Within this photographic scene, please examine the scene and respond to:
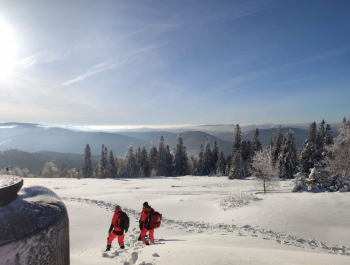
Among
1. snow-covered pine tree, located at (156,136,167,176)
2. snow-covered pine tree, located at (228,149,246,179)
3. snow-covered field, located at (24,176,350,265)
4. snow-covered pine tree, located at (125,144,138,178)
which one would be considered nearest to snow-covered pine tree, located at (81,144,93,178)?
snow-covered pine tree, located at (125,144,138,178)

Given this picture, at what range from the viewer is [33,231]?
146 centimetres

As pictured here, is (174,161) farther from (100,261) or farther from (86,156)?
(100,261)

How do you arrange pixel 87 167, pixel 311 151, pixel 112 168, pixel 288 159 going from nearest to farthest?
pixel 311 151 < pixel 288 159 < pixel 112 168 < pixel 87 167

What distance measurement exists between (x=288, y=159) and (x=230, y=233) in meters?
39.1

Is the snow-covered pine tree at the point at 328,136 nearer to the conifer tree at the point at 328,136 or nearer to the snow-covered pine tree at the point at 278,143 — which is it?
the conifer tree at the point at 328,136

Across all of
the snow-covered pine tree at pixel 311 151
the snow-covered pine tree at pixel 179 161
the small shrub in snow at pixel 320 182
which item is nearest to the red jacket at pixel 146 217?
the small shrub in snow at pixel 320 182

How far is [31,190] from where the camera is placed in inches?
78.1

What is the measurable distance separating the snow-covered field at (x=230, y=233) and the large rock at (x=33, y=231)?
13.1 feet

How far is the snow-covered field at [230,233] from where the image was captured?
5812mm

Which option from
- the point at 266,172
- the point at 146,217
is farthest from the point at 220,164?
the point at 146,217

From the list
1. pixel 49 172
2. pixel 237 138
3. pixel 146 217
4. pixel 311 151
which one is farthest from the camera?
pixel 49 172

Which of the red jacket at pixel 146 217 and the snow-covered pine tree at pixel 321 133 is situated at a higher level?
the snow-covered pine tree at pixel 321 133

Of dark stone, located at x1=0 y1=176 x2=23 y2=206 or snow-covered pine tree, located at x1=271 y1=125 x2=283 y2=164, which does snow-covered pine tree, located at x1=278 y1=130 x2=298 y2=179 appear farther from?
dark stone, located at x1=0 y1=176 x2=23 y2=206

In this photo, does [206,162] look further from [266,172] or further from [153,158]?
[266,172]
